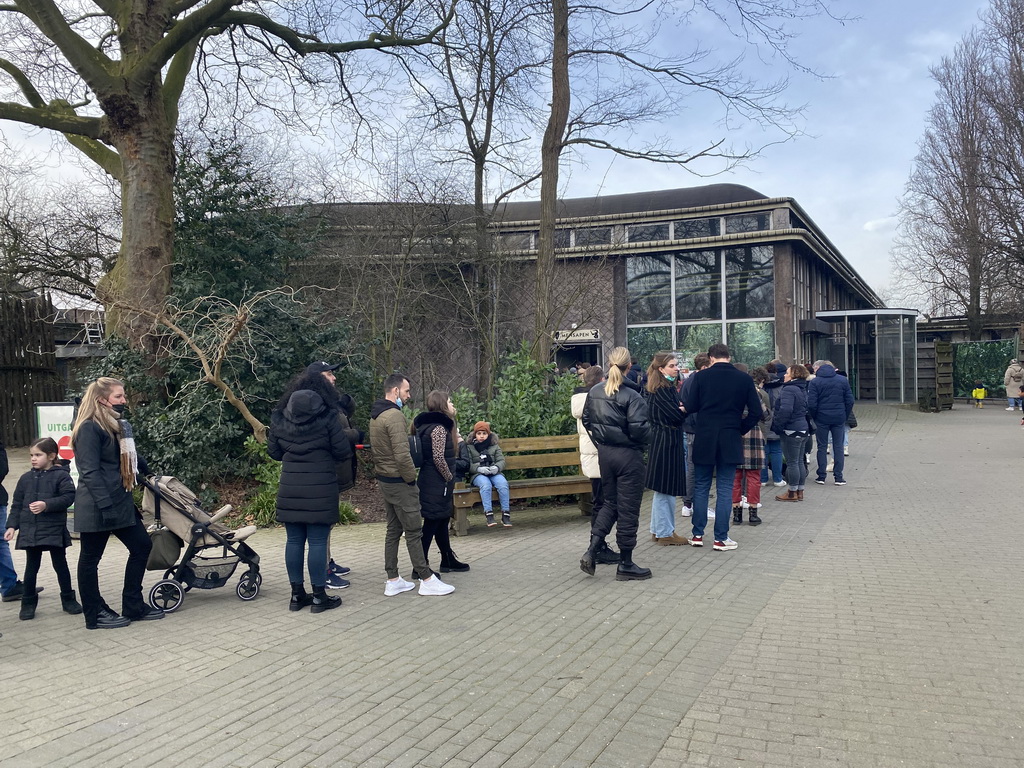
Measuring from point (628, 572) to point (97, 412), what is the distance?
428cm

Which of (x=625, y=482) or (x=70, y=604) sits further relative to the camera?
(x=625, y=482)

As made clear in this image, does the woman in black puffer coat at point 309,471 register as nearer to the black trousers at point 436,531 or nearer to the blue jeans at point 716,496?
the black trousers at point 436,531

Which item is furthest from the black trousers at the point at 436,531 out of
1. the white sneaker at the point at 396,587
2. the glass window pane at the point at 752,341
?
the glass window pane at the point at 752,341

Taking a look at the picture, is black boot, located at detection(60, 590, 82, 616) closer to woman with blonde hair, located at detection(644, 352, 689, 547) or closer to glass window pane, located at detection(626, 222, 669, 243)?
woman with blonde hair, located at detection(644, 352, 689, 547)

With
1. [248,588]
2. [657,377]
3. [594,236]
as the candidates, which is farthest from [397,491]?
[594,236]

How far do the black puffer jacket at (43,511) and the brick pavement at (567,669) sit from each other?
2.05 feet

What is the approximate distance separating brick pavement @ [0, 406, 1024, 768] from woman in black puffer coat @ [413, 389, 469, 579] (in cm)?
70

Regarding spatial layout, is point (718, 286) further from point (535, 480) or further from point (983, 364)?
point (535, 480)

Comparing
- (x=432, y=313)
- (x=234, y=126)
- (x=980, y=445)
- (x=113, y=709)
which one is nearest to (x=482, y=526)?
(x=113, y=709)

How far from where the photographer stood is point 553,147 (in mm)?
13422

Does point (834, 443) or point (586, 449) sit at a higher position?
point (586, 449)

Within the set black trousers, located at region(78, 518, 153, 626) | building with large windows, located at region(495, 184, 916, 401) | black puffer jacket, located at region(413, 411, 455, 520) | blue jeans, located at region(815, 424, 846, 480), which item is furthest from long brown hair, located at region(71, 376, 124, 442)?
building with large windows, located at region(495, 184, 916, 401)

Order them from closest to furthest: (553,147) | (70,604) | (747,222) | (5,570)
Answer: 1. (70,604)
2. (5,570)
3. (553,147)
4. (747,222)

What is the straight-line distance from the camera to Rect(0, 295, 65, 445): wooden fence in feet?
63.7
